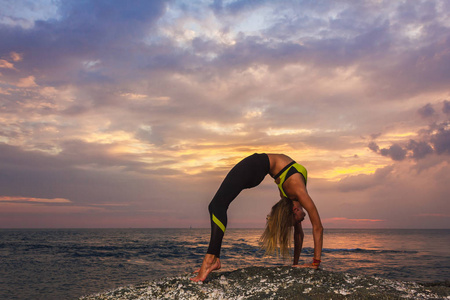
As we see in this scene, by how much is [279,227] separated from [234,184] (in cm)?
152

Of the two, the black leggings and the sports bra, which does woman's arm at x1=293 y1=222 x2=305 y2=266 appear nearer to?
the sports bra

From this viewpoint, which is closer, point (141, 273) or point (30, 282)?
point (30, 282)

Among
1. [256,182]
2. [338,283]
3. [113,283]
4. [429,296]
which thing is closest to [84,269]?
[113,283]

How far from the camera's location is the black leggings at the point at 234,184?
5030 mm

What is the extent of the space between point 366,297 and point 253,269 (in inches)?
79.8

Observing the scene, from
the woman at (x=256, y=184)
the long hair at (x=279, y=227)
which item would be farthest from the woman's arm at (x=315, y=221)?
the long hair at (x=279, y=227)

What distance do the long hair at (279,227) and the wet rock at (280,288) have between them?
39.3 inches

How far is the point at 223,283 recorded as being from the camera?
474cm

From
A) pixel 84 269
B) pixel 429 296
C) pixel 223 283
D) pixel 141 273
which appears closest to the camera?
pixel 429 296

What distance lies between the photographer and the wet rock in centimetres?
399

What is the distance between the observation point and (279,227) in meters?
6.02

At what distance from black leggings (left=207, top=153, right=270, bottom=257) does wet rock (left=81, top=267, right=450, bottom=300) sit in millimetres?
672

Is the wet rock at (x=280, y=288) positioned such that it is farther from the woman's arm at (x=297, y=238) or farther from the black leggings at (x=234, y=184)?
the woman's arm at (x=297, y=238)

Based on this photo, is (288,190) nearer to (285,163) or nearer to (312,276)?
(285,163)
